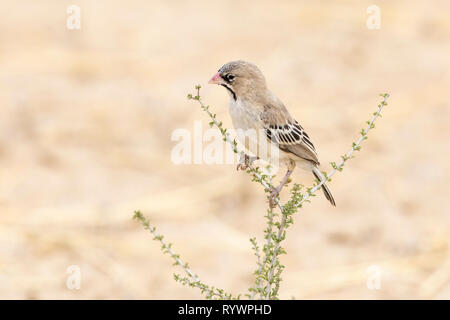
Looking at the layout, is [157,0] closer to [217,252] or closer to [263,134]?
[217,252]

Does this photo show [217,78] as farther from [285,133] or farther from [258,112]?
[285,133]

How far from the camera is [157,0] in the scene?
12969 millimetres

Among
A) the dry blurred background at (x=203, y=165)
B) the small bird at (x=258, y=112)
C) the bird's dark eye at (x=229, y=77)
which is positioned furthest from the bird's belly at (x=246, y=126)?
the dry blurred background at (x=203, y=165)

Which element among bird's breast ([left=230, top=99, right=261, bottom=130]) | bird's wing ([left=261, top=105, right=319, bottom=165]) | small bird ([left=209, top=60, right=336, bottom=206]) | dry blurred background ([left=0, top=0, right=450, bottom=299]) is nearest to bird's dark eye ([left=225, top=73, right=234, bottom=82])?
small bird ([left=209, top=60, right=336, bottom=206])

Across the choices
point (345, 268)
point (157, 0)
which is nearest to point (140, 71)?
point (157, 0)

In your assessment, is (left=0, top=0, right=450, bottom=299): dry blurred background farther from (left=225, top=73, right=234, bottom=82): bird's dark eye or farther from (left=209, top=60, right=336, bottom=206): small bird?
(left=225, top=73, right=234, bottom=82): bird's dark eye

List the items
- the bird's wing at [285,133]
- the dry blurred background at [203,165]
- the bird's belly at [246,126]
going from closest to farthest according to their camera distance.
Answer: the bird's belly at [246,126]
the bird's wing at [285,133]
the dry blurred background at [203,165]

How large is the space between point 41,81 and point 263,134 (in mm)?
6181

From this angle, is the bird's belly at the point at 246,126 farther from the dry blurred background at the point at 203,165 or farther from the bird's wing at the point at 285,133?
the dry blurred background at the point at 203,165

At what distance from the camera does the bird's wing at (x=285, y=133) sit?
523 centimetres

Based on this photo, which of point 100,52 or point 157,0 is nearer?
point 100,52

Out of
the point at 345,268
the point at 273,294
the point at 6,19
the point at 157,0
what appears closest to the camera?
the point at 273,294

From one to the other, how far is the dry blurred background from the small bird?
97.2 inches

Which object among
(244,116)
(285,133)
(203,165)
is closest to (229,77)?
(244,116)
